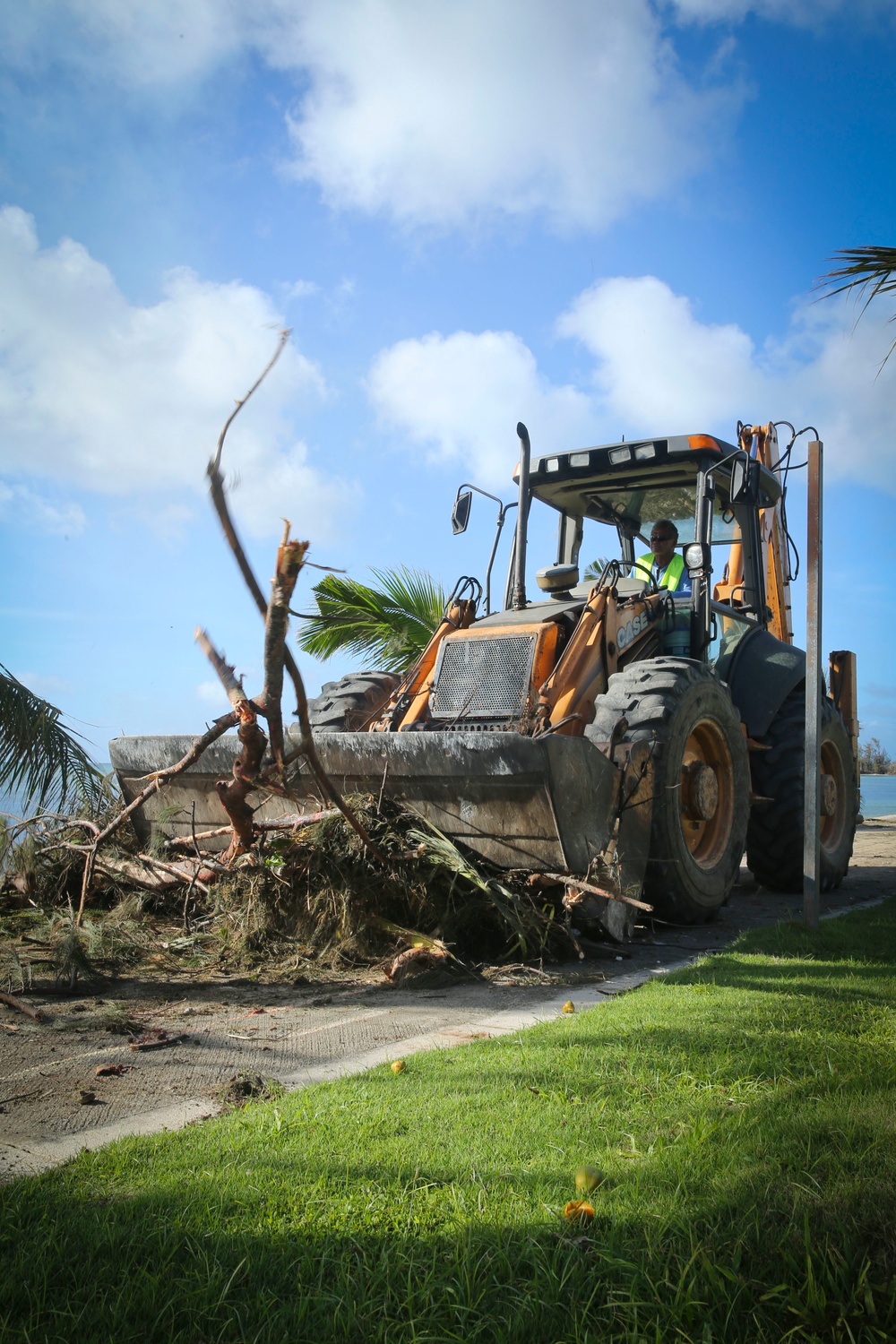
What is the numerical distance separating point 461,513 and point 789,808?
3.43 metres

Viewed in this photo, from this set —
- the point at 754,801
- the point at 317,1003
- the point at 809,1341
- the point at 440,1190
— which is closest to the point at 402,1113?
the point at 440,1190

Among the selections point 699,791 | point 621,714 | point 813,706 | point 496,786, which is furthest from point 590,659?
point 496,786

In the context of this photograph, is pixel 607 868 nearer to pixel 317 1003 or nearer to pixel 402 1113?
pixel 317 1003

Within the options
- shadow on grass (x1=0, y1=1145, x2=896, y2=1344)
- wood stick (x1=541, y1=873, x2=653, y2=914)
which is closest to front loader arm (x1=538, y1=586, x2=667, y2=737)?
wood stick (x1=541, y1=873, x2=653, y2=914)

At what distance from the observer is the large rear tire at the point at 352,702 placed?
26.7ft

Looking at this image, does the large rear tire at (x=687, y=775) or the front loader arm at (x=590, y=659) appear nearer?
the large rear tire at (x=687, y=775)

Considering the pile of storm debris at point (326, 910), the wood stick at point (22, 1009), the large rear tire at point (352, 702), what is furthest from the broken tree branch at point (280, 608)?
the large rear tire at point (352, 702)

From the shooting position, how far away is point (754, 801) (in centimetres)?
792

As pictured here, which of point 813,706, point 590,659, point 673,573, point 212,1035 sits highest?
point 673,573

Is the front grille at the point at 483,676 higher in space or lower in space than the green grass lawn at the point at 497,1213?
higher

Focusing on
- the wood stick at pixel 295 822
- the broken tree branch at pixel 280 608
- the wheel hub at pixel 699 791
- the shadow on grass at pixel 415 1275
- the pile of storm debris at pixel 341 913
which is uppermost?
the broken tree branch at pixel 280 608

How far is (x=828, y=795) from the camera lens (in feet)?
29.6

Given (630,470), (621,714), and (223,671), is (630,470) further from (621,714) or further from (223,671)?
(223,671)

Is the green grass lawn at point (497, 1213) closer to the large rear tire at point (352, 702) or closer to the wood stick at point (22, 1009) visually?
the wood stick at point (22, 1009)
